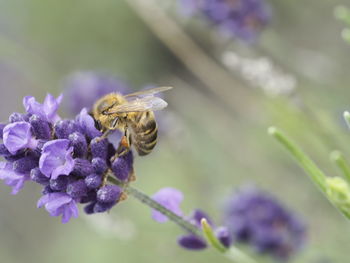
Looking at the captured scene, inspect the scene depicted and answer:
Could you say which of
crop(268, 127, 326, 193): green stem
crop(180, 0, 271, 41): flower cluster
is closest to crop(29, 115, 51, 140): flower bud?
crop(268, 127, 326, 193): green stem

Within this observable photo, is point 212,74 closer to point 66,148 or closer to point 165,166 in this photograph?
point 165,166

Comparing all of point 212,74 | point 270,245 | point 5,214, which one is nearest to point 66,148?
point 270,245

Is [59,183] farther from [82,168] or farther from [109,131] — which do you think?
[109,131]

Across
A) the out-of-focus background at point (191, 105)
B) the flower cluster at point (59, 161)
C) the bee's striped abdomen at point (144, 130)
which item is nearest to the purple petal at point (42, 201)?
the flower cluster at point (59, 161)

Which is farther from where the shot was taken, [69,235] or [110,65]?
[110,65]

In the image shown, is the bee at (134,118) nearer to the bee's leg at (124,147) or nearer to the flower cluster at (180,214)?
the bee's leg at (124,147)

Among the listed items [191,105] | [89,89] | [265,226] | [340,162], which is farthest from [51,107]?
[191,105]
